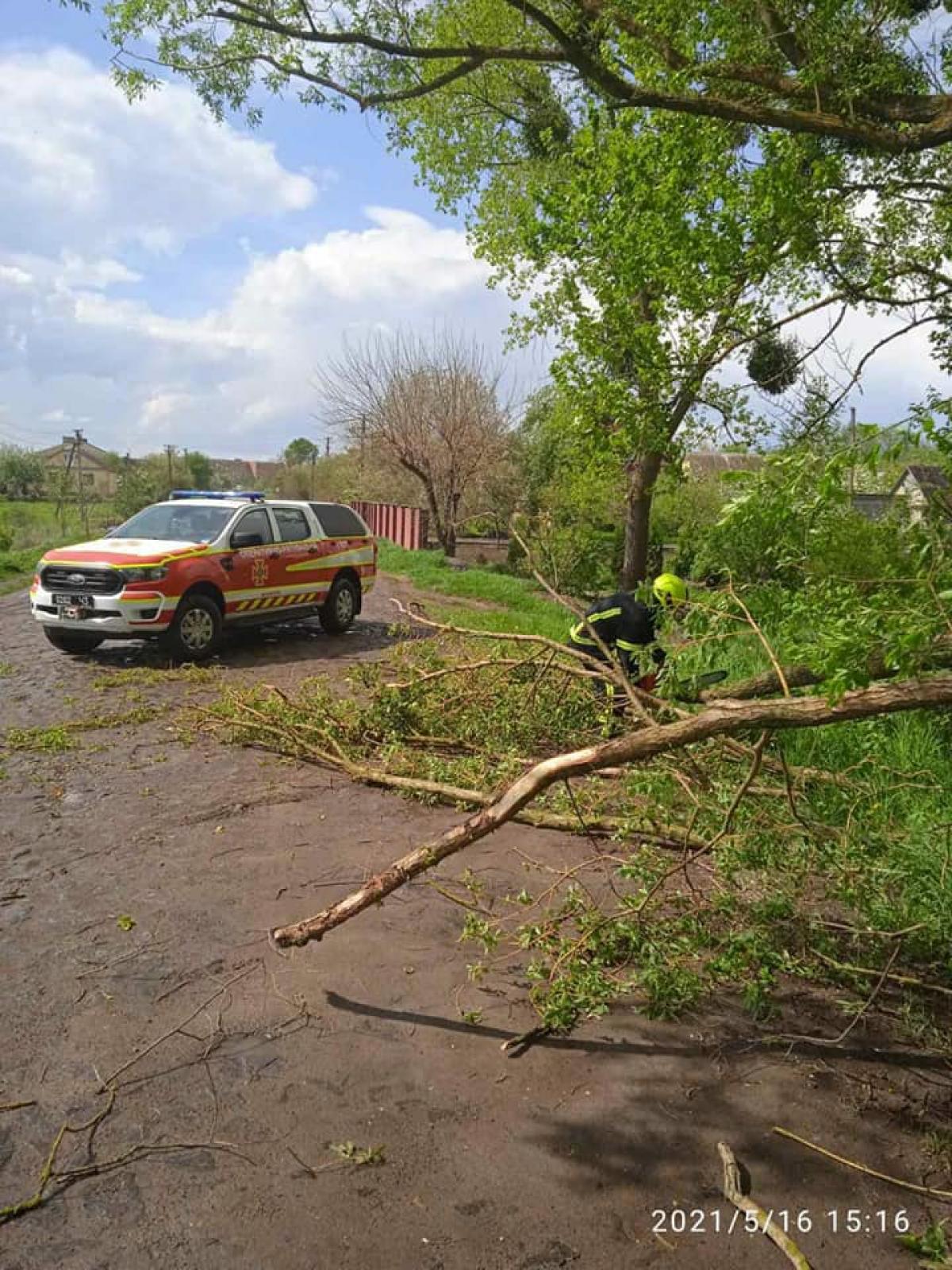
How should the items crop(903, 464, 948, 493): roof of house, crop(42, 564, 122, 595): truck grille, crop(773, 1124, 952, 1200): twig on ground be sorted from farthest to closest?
crop(42, 564, 122, 595): truck grille < crop(903, 464, 948, 493): roof of house < crop(773, 1124, 952, 1200): twig on ground

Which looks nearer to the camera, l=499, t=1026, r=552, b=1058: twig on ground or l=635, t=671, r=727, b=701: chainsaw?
l=499, t=1026, r=552, b=1058: twig on ground

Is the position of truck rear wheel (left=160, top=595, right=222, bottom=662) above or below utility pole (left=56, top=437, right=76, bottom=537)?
below

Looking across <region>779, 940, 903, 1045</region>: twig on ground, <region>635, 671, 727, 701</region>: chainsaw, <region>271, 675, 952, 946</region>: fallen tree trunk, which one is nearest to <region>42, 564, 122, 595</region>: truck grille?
<region>635, 671, 727, 701</region>: chainsaw

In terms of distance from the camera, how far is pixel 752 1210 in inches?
106

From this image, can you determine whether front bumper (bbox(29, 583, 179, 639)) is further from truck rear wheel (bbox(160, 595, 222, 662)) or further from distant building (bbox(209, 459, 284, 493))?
distant building (bbox(209, 459, 284, 493))

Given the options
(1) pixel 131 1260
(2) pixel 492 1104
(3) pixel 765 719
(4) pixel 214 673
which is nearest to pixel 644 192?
(4) pixel 214 673

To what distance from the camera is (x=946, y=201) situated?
935 cm

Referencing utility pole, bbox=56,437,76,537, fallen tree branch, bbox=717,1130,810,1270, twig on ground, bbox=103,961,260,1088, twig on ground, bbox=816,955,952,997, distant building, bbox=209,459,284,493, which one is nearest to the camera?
fallen tree branch, bbox=717,1130,810,1270

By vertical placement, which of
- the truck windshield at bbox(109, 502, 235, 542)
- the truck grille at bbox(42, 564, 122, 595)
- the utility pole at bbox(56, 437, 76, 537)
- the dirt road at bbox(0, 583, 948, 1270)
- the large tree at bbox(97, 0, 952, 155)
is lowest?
the dirt road at bbox(0, 583, 948, 1270)

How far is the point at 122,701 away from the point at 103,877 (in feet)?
13.5

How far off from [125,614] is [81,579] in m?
0.64

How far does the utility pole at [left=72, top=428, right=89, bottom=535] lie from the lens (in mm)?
28797

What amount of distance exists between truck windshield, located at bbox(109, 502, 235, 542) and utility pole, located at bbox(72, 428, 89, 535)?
61.6 ft

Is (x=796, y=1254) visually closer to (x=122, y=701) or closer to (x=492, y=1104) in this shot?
(x=492, y=1104)
